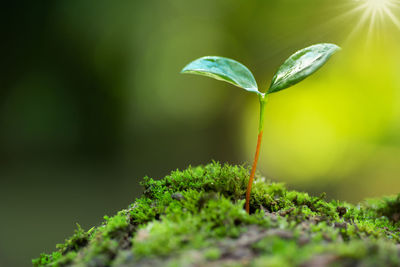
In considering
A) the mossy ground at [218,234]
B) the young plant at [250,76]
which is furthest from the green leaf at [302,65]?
the mossy ground at [218,234]

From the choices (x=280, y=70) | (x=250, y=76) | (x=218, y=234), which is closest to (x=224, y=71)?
(x=250, y=76)

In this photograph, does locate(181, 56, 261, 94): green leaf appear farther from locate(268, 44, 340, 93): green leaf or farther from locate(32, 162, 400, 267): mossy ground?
locate(32, 162, 400, 267): mossy ground

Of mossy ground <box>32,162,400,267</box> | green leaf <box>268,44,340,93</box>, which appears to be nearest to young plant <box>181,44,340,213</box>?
green leaf <box>268,44,340,93</box>

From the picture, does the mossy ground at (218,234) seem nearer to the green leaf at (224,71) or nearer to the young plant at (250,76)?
the young plant at (250,76)

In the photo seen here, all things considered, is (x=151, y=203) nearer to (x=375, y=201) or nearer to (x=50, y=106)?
(x=375, y=201)

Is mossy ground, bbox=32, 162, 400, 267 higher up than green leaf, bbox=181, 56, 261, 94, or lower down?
lower down

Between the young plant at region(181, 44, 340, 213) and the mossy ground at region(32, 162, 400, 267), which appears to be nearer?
A: the mossy ground at region(32, 162, 400, 267)

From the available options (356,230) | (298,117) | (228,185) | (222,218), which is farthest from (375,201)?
(298,117)
